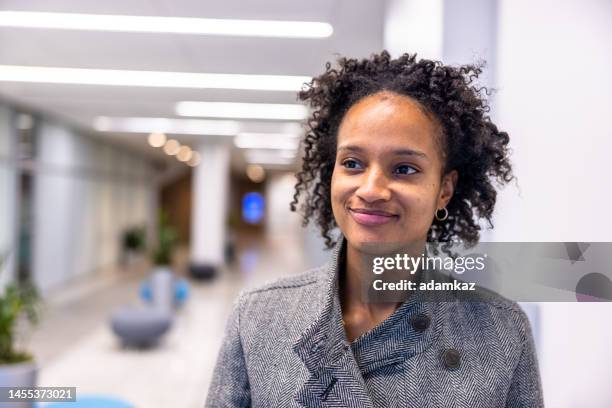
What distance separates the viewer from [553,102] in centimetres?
126

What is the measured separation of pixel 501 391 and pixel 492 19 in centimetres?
96

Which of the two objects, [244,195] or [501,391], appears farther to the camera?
[244,195]

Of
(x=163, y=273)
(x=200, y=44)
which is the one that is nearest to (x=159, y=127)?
(x=163, y=273)

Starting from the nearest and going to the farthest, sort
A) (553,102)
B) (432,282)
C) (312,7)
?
(432,282)
(553,102)
(312,7)

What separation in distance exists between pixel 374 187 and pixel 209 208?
33.9 ft

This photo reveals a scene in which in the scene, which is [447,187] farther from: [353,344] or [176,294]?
[176,294]

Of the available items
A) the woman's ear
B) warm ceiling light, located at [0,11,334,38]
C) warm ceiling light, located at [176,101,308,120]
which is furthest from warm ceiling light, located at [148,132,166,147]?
the woman's ear

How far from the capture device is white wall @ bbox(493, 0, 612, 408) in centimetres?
114

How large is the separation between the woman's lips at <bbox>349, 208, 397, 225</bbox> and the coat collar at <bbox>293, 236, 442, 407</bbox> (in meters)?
0.18

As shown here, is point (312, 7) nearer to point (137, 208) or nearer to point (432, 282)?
point (432, 282)

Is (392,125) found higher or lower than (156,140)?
lower

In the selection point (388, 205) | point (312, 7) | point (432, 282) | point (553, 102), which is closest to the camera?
point (388, 205)

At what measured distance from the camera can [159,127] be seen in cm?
773

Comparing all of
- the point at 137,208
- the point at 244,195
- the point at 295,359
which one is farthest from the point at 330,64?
the point at 244,195
